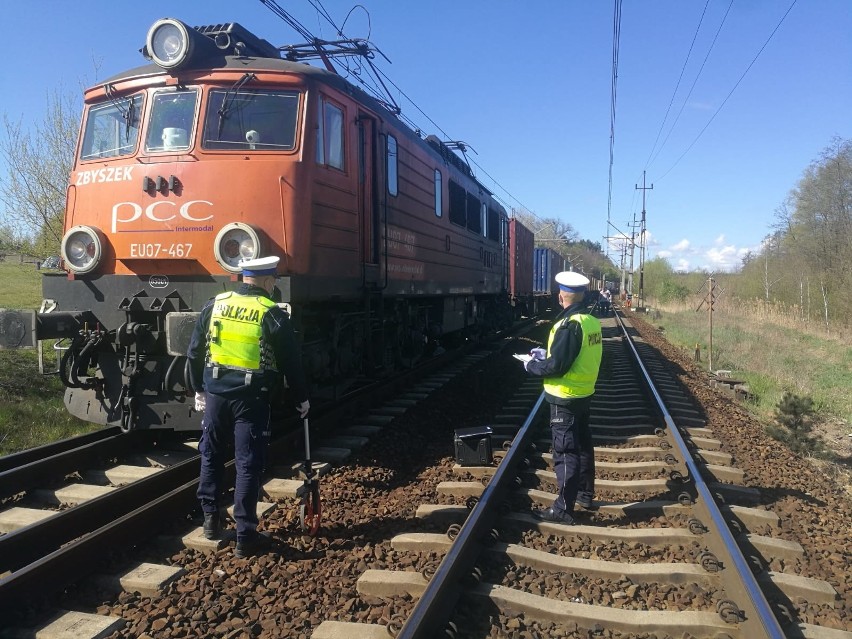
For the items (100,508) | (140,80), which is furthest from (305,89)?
(100,508)

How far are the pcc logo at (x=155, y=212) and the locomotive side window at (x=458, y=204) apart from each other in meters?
6.67

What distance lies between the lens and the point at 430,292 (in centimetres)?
1037

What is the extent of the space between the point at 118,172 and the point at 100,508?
10.9 feet

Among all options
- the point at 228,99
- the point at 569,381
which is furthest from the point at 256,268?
the point at 228,99

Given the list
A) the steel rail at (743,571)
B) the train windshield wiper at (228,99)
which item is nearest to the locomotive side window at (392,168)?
the train windshield wiper at (228,99)

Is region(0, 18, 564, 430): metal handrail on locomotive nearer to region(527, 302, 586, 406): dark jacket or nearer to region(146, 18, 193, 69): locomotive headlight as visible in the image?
region(146, 18, 193, 69): locomotive headlight

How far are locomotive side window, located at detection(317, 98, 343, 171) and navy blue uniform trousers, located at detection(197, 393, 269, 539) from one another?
2993 millimetres

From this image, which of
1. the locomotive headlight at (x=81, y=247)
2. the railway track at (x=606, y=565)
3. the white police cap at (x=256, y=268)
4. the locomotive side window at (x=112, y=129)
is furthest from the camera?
the locomotive side window at (x=112, y=129)

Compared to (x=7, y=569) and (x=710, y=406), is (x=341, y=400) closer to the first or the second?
(x=7, y=569)

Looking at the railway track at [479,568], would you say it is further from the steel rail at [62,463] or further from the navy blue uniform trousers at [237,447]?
the steel rail at [62,463]

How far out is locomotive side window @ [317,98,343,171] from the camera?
249 inches

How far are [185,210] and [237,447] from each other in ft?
8.87

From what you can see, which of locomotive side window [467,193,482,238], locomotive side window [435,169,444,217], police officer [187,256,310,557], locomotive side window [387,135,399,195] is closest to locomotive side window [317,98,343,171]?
locomotive side window [387,135,399,195]

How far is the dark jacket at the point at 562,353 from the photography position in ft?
14.8
